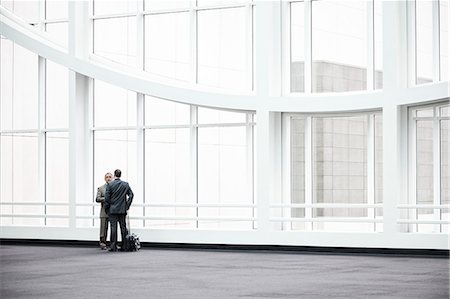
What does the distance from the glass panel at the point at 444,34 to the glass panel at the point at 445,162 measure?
3.91 ft

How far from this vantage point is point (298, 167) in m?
24.8

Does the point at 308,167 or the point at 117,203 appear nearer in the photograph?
the point at 117,203

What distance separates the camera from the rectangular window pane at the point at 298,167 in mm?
24750

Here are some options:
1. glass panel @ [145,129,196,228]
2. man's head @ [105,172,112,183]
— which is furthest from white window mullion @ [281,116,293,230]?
man's head @ [105,172,112,183]

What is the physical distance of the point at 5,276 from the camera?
16969 millimetres

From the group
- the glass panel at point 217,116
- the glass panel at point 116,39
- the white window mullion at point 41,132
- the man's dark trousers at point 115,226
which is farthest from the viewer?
the white window mullion at point 41,132

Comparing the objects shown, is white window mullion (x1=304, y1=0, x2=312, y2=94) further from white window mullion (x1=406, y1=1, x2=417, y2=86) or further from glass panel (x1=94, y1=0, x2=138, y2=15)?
glass panel (x1=94, y1=0, x2=138, y2=15)

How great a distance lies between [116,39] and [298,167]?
6.60 meters

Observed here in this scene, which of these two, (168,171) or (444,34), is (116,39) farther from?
(444,34)

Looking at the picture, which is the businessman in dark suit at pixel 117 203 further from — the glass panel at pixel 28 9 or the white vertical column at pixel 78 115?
the glass panel at pixel 28 9

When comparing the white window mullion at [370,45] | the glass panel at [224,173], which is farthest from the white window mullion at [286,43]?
the white window mullion at [370,45]

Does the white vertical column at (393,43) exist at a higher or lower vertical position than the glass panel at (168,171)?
higher

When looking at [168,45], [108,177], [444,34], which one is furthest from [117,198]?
[444,34]

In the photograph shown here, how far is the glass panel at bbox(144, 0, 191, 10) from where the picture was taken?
26578 millimetres
